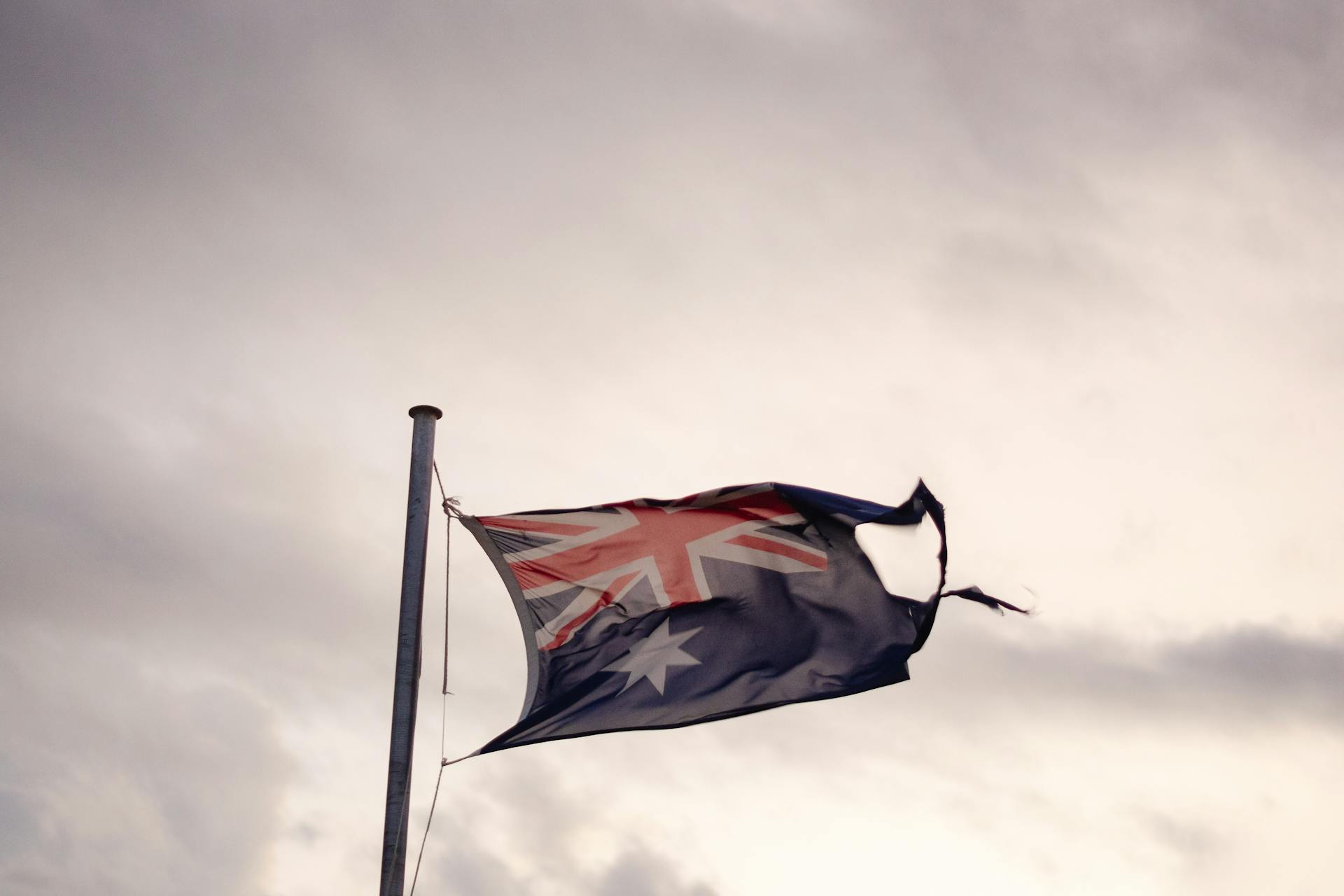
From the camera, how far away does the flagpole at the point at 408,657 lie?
1540cm

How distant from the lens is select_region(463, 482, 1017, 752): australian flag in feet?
59.6

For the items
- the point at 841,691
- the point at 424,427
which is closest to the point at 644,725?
the point at 841,691

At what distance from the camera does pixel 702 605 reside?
19.2m

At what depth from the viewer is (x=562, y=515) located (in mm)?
18844

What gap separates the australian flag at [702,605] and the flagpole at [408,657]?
1186 millimetres

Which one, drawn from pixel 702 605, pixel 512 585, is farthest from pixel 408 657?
pixel 702 605

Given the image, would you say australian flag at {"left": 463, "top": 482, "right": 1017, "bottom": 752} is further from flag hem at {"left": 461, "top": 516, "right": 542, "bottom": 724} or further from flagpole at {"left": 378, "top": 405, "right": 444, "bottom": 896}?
flagpole at {"left": 378, "top": 405, "right": 444, "bottom": 896}

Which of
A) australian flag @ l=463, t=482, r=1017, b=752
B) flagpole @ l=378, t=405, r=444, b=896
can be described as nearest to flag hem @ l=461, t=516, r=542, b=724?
australian flag @ l=463, t=482, r=1017, b=752

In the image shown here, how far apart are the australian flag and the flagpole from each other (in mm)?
1186

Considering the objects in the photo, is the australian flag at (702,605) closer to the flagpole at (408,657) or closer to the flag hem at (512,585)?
the flag hem at (512,585)

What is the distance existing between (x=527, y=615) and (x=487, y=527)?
1323 millimetres

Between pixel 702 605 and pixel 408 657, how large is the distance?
4.67m

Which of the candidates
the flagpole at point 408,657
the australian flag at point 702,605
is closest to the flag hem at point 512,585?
the australian flag at point 702,605

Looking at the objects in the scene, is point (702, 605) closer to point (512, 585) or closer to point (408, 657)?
point (512, 585)
